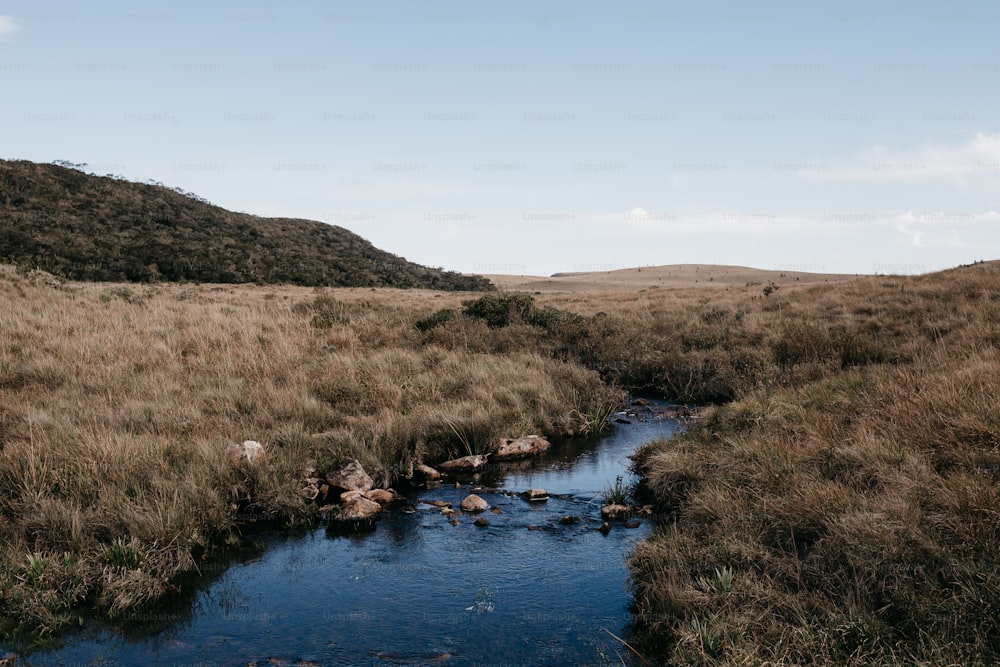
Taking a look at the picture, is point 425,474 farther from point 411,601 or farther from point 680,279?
point 680,279

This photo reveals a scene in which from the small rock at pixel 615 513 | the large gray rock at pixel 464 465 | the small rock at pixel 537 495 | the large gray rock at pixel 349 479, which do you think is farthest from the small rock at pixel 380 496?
the small rock at pixel 615 513

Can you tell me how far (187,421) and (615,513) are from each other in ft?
18.3

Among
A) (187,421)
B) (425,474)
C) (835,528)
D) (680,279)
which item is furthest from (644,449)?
(680,279)

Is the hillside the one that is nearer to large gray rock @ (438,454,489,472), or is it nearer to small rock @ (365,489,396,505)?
large gray rock @ (438,454,489,472)

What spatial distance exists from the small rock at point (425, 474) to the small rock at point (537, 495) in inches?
50.5

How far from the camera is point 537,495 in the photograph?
7.77m

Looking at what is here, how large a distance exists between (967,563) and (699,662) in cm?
191

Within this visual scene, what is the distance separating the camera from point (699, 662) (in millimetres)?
4098

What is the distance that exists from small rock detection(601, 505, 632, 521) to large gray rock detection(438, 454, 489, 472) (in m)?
2.28

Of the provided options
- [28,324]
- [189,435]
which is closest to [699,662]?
[189,435]

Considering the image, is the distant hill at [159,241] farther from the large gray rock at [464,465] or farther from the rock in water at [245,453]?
the large gray rock at [464,465]

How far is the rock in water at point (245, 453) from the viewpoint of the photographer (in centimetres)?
737

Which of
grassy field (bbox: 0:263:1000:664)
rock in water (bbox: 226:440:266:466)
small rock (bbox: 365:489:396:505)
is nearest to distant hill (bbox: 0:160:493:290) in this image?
grassy field (bbox: 0:263:1000:664)

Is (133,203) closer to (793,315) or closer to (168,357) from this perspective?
(168,357)
